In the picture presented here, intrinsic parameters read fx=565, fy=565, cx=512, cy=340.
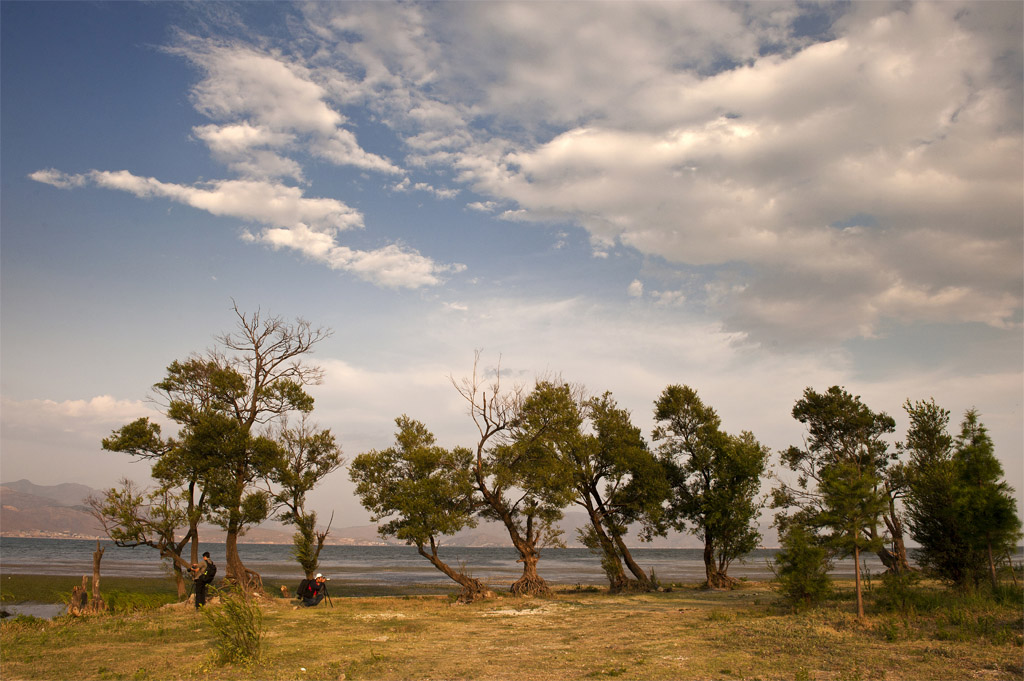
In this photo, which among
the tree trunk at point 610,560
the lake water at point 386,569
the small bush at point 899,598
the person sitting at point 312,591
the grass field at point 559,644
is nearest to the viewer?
the grass field at point 559,644

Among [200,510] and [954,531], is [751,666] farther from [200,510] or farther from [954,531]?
[200,510]

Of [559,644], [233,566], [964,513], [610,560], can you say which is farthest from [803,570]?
[233,566]

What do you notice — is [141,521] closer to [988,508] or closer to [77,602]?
[77,602]

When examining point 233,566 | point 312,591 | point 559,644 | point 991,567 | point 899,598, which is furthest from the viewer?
point 233,566

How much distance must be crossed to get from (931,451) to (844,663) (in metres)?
15.4

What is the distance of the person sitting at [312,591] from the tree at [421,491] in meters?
4.21

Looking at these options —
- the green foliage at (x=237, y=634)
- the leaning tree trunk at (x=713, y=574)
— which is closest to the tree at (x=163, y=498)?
the green foliage at (x=237, y=634)

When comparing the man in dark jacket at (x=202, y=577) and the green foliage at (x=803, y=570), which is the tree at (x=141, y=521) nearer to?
the man in dark jacket at (x=202, y=577)

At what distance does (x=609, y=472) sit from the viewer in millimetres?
33844

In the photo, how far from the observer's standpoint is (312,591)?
25078 millimetres

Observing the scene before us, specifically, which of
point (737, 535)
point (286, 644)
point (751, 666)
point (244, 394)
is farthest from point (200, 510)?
point (737, 535)

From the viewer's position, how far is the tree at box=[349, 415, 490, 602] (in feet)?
→ 92.2

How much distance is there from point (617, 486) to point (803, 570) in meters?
14.9

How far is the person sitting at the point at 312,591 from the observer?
24.9 m
